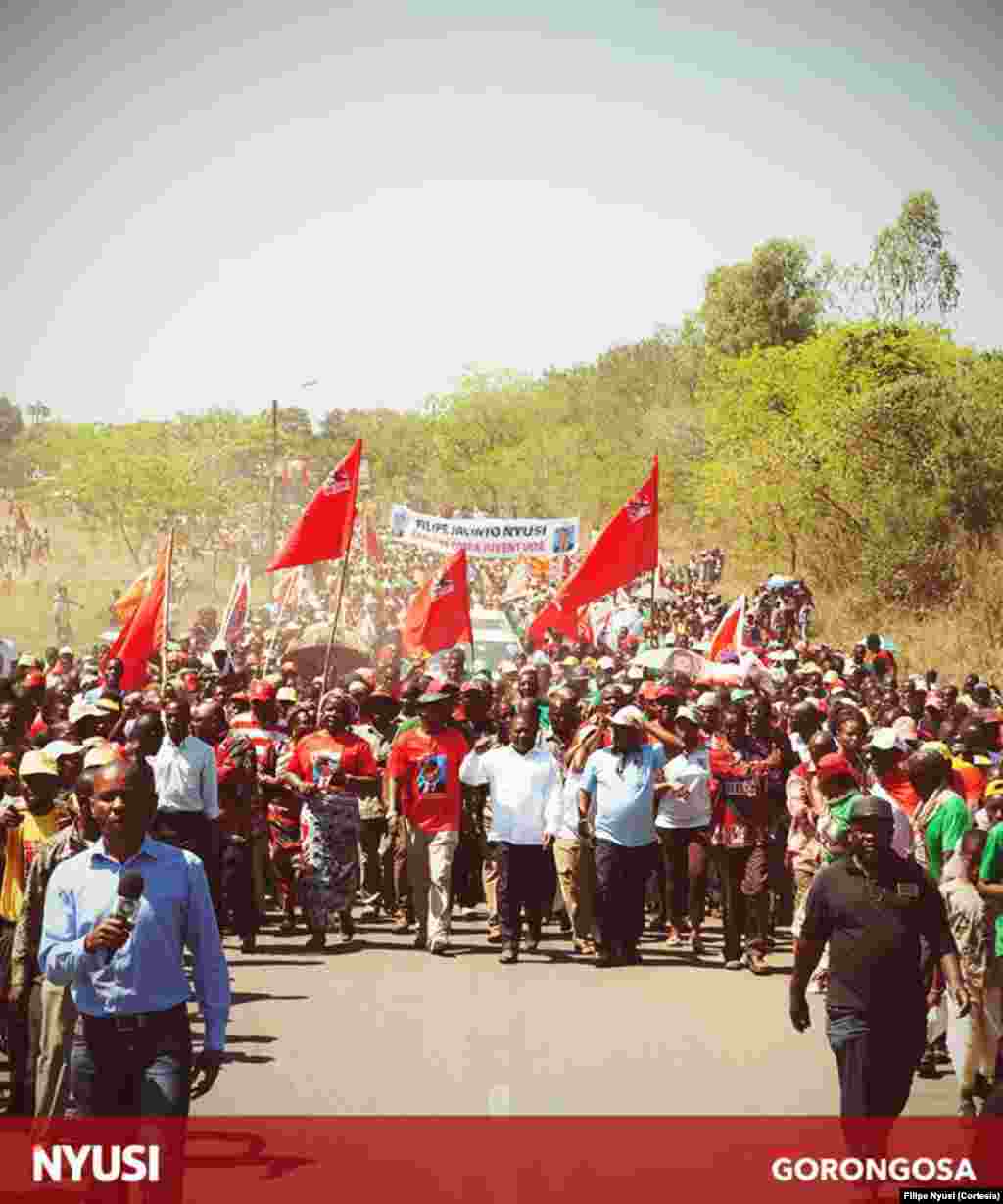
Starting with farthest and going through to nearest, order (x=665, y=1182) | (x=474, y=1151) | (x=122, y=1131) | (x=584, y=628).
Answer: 1. (x=584, y=628)
2. (x=474, y=1151)
3. (x=665, y=1182)
4. (x=122, y=1131)

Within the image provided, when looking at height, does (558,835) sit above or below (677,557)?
below

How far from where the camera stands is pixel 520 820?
13.8 metres

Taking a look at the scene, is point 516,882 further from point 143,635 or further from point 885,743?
point 143,635

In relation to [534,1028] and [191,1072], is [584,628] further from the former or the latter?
[191,1072]

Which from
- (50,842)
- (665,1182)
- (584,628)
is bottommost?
(665,1182)

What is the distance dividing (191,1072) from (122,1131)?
273 mm

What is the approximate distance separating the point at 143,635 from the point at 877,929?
1232 cm

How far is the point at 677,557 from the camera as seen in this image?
8238cm

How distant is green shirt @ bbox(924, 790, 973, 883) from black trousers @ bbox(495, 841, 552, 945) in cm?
433

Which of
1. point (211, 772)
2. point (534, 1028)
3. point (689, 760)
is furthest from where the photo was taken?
point (689, 760)

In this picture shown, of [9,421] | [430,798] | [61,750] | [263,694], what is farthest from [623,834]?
[9,421]

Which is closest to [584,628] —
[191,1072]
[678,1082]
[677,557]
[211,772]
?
[211,772]

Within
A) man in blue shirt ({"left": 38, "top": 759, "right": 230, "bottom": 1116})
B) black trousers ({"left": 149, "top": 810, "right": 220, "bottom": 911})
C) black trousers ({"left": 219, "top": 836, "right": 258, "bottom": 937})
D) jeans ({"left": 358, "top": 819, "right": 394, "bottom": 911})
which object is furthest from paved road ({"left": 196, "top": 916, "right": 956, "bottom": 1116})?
man in blue shirt ({"left": 38, "top": 759, "right": 230, "bottom": 1116})

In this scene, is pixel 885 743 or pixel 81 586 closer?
pixel 885 743
